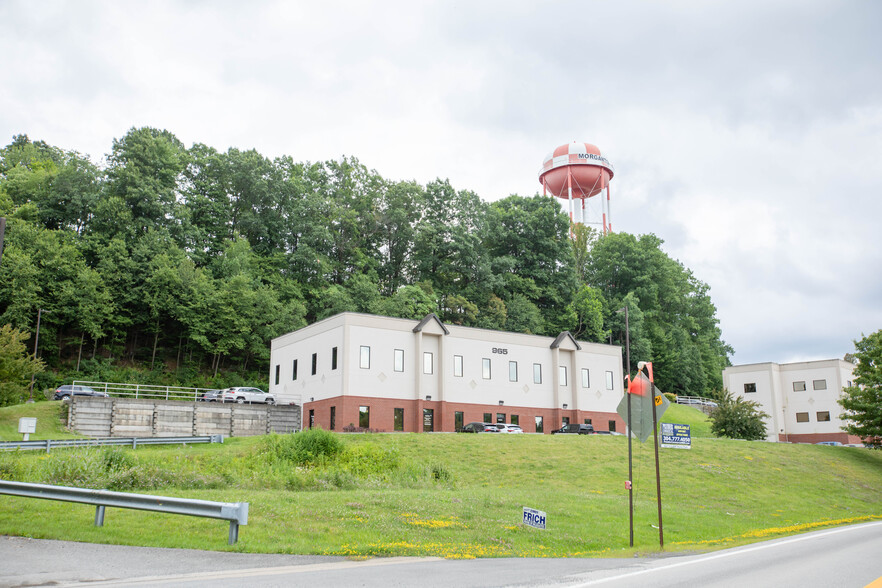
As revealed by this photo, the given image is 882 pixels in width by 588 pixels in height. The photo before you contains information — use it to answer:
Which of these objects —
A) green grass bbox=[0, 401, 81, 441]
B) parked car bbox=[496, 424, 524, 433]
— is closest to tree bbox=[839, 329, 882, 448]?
parked car bbox=[496, 424, 524, 433]

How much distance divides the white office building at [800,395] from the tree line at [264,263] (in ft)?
28.7

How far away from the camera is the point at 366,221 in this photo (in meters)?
81.8

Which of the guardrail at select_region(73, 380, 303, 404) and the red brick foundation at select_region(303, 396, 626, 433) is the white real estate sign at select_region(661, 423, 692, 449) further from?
the guardrail at select_region(73, 380, 303, 404)

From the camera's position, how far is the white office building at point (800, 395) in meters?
70.1

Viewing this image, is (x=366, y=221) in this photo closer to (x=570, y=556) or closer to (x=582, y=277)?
(x=582, y=277)

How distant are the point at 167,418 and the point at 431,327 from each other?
1815 centimetres

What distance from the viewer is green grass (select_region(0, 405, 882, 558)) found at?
14047 millimetres

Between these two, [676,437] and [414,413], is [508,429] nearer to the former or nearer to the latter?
[414,413]

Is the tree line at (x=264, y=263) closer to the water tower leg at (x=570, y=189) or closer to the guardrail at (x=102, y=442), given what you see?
the water tower leg at (x=570, y=189)

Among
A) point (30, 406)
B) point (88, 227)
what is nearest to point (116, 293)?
point (88, 227)

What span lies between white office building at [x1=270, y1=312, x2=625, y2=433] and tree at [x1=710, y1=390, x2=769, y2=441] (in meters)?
7.65

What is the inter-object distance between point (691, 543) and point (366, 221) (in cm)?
6637

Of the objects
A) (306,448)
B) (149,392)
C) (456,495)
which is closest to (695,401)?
(149,392)

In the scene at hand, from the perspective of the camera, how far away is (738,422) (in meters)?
54.0
